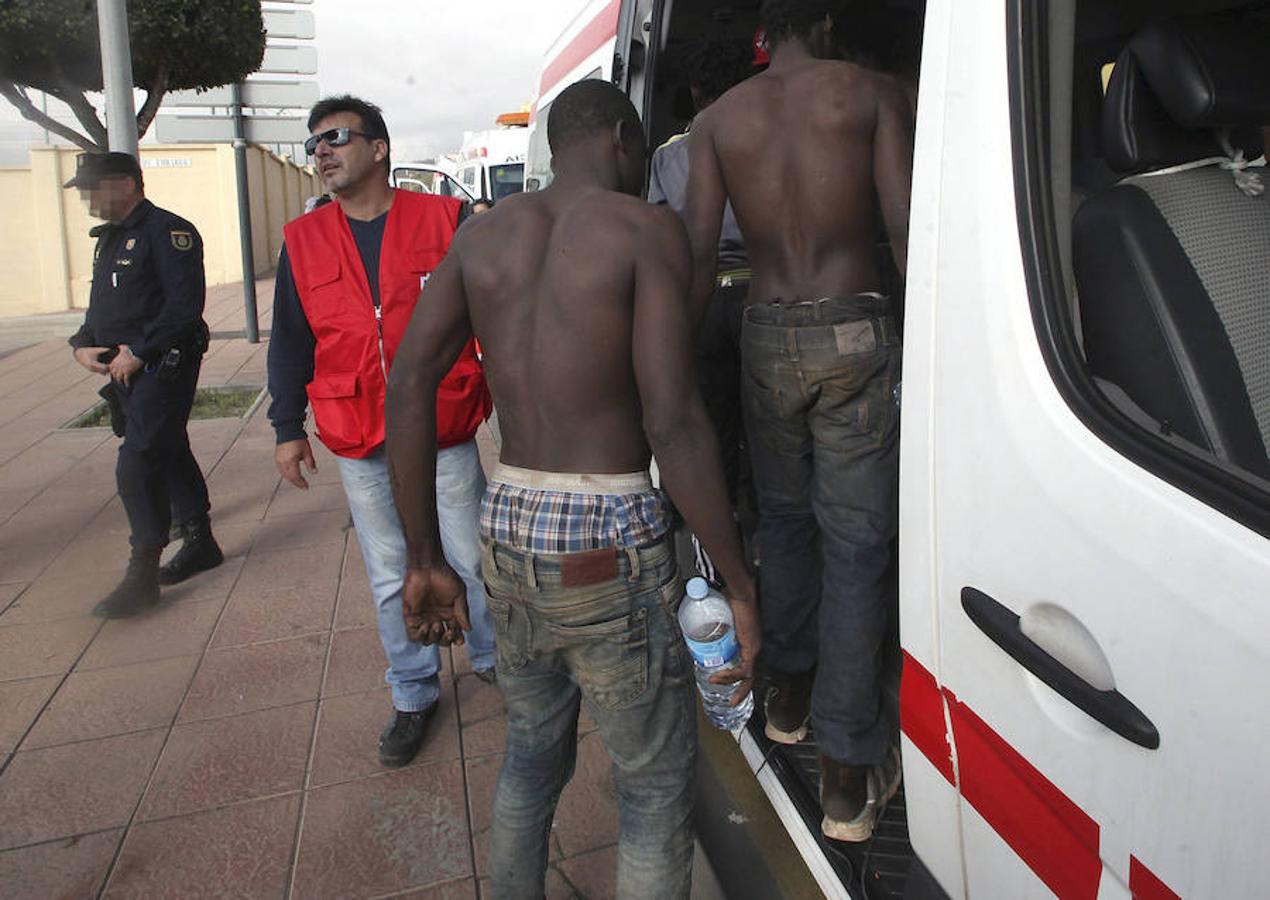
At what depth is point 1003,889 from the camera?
1.32 metres

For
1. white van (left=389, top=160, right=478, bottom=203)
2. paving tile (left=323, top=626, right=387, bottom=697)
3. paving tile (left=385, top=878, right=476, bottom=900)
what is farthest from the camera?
white van (left=389, top=160, right=478, bottom=203)

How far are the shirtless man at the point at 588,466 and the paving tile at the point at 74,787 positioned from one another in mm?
1432

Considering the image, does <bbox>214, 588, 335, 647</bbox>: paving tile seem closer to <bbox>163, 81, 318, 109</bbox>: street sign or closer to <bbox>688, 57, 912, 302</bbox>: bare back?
<bbox>688, 57, 912, 302</bbox>: bare back

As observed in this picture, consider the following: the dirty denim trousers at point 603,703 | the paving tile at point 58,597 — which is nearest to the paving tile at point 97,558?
the paving tile at point 58,597

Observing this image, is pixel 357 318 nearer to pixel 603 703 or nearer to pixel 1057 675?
pixel 603 703

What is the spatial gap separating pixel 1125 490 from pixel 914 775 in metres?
0.69

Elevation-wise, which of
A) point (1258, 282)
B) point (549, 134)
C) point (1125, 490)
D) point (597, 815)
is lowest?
point (597, 815)

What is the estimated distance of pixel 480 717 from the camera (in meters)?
3.13

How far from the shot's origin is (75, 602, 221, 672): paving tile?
142 inches

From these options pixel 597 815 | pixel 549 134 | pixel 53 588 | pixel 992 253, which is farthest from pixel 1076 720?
pixel 53 588

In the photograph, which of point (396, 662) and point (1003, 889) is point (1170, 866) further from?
point (396, 662)

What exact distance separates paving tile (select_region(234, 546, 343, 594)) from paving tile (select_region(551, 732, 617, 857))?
72.6 inches

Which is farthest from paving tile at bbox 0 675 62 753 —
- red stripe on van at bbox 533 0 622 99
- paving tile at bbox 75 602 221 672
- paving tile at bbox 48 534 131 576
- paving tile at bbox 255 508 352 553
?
red stripe on van at bbox 533 0 622 99

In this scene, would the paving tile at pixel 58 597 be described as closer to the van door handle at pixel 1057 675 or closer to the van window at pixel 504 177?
the van door handle at pixel 1057 675
